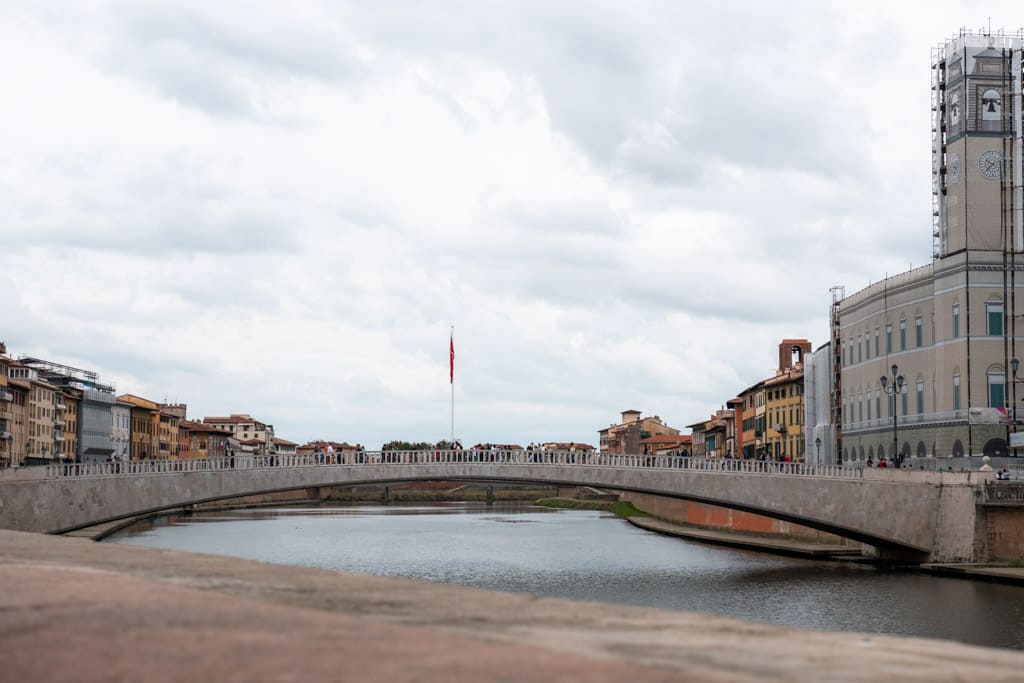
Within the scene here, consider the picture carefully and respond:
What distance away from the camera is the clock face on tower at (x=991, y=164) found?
4834 centimetres

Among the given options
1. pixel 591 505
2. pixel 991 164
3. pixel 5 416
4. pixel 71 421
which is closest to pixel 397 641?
pixel 991 164

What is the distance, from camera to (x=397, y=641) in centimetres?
632

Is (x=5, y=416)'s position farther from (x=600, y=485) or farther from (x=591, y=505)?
(x=600, y=485)

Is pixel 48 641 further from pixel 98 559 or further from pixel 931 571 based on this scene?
pixel 931 571

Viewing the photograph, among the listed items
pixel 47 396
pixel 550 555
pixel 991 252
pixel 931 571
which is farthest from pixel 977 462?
pixel 47 396

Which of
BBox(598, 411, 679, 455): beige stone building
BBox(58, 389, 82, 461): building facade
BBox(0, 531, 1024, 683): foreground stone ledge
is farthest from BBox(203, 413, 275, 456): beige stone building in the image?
BBox(0, 531, 1024, 683): foreground stone ledge

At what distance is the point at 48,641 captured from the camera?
670 centimetres

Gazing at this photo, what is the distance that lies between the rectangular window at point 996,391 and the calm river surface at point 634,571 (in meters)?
10.2

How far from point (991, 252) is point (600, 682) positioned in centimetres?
4532

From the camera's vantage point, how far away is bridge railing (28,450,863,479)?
132 ft

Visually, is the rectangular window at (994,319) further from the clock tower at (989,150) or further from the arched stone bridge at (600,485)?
the arched stone bridge at (600,485)

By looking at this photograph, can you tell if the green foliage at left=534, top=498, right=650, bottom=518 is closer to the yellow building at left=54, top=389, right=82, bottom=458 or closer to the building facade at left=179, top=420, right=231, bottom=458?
the building facade at left=179, top=420, right=231, bottom=458

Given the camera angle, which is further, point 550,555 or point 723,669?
point 550,555

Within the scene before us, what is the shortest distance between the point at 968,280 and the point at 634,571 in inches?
690
